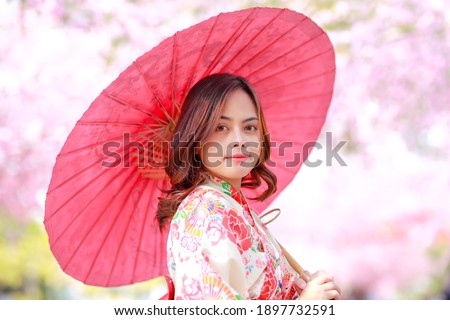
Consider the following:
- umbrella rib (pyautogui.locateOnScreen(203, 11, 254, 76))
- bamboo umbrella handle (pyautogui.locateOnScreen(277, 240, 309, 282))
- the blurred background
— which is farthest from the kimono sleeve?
the blurred background

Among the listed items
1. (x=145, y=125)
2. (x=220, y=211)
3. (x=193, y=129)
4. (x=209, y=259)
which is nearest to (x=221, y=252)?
(x=209, y=259)

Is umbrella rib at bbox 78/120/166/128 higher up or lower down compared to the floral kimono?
higher up

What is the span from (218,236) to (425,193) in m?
5.25

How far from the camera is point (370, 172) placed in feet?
21.5

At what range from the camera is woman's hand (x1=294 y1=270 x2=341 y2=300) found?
1919mm

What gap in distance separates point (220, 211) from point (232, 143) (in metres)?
0.27

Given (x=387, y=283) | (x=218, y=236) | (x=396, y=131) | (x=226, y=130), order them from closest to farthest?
(x=218, y=236), (x=226, y=130), (x=396, y=131), (x=387, y=283)

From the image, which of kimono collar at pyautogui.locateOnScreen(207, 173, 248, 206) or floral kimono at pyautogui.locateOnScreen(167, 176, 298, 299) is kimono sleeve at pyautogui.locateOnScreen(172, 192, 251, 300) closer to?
floral kimono at pyautogui.locateOnScreen(167, 176, 298, 299)

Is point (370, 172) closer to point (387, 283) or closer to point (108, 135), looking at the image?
point (387, 283)

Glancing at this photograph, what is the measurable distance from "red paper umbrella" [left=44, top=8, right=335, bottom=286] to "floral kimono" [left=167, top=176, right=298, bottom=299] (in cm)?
36

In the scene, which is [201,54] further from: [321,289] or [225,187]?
A: [321,289]

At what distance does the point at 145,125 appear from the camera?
218 centimetres

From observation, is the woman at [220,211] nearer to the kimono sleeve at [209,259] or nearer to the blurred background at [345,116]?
the kimono sleeve at [209,259]

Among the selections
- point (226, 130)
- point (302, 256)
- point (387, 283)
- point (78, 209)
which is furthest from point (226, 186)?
point (387, 283)
